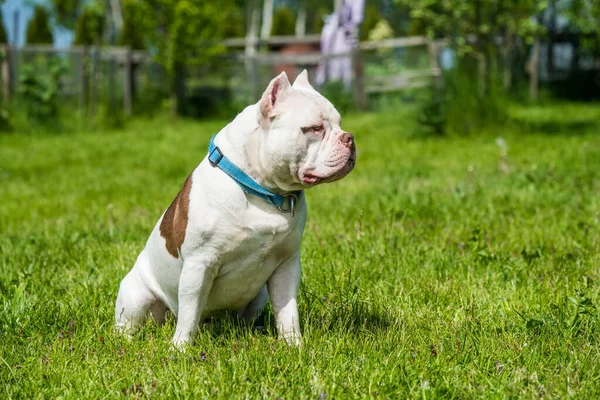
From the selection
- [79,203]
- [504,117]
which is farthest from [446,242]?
[504,117]

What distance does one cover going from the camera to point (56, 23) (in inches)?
1746

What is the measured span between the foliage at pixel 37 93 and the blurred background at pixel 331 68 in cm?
2

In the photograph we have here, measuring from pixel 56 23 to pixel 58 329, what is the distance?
4510 cm

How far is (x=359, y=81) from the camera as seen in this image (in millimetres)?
16609

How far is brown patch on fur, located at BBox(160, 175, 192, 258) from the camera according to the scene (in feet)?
9.02

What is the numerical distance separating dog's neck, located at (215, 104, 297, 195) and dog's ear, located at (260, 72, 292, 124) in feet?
0.20

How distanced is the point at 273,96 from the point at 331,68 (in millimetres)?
15656

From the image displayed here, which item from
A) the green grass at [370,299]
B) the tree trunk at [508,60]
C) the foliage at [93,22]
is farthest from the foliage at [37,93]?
the tree trunk at [508,60]

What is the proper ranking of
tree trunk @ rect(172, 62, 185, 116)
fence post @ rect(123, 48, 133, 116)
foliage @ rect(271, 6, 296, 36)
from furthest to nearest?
1. foliage @ rect(271, 6, 296, 36)
2. tree trunk @ rect(172, 62, 185, 116)
3. fence post @ rect(123, 48, 133, 116)

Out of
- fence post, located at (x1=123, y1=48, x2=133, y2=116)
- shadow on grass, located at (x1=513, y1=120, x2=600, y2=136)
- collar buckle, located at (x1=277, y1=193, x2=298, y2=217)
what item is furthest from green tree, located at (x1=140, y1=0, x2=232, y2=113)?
collar buckle, located at (x1=277, y1=193, x2=298, y2=217)

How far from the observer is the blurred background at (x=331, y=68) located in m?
10.7

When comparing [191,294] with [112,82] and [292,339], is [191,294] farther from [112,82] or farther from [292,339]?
[112,82]

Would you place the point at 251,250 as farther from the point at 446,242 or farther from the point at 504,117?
the point at 504,117

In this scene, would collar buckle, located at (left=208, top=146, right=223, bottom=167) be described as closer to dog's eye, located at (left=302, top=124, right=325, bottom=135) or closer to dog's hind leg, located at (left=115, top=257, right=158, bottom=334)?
dog's eye, located at (left=302, top=124, right=325, bottom=135)
